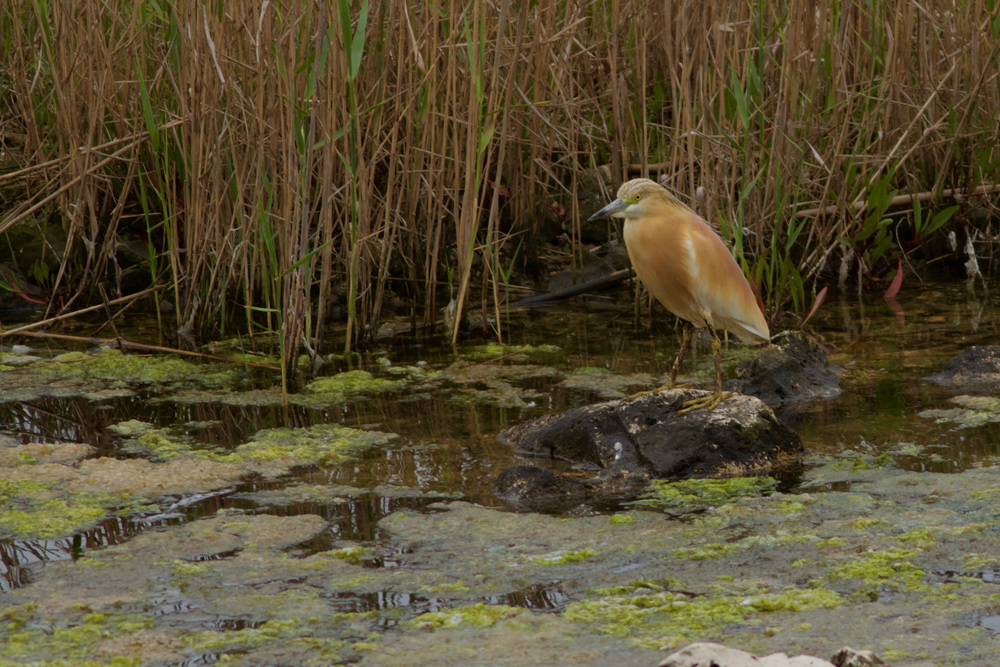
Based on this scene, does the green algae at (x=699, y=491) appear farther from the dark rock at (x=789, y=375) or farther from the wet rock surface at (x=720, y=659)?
the wet rock surface at (x=720, y=659)

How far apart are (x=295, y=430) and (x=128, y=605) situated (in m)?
1.34

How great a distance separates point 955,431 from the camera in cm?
337

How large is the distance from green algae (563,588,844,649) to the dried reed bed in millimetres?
1662

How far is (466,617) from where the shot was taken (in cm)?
215

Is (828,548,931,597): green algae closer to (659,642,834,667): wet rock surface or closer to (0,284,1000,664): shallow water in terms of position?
(0,284,1000,664): shallow water

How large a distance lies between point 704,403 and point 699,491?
355 mm

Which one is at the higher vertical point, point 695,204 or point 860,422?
point 695,204

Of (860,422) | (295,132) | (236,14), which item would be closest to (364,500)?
(295,132)

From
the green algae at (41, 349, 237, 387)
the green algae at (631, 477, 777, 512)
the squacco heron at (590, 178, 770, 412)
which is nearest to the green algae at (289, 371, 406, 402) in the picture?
the green algae at (41, 349, 237, 387)

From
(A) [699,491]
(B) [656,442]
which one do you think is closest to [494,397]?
(B) [656,442]

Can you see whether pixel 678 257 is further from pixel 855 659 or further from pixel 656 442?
pixel 855 659

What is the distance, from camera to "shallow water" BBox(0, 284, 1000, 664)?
2.57 m

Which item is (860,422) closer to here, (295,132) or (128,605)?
(295,132)

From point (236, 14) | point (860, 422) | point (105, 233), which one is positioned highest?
point (236, 14)
